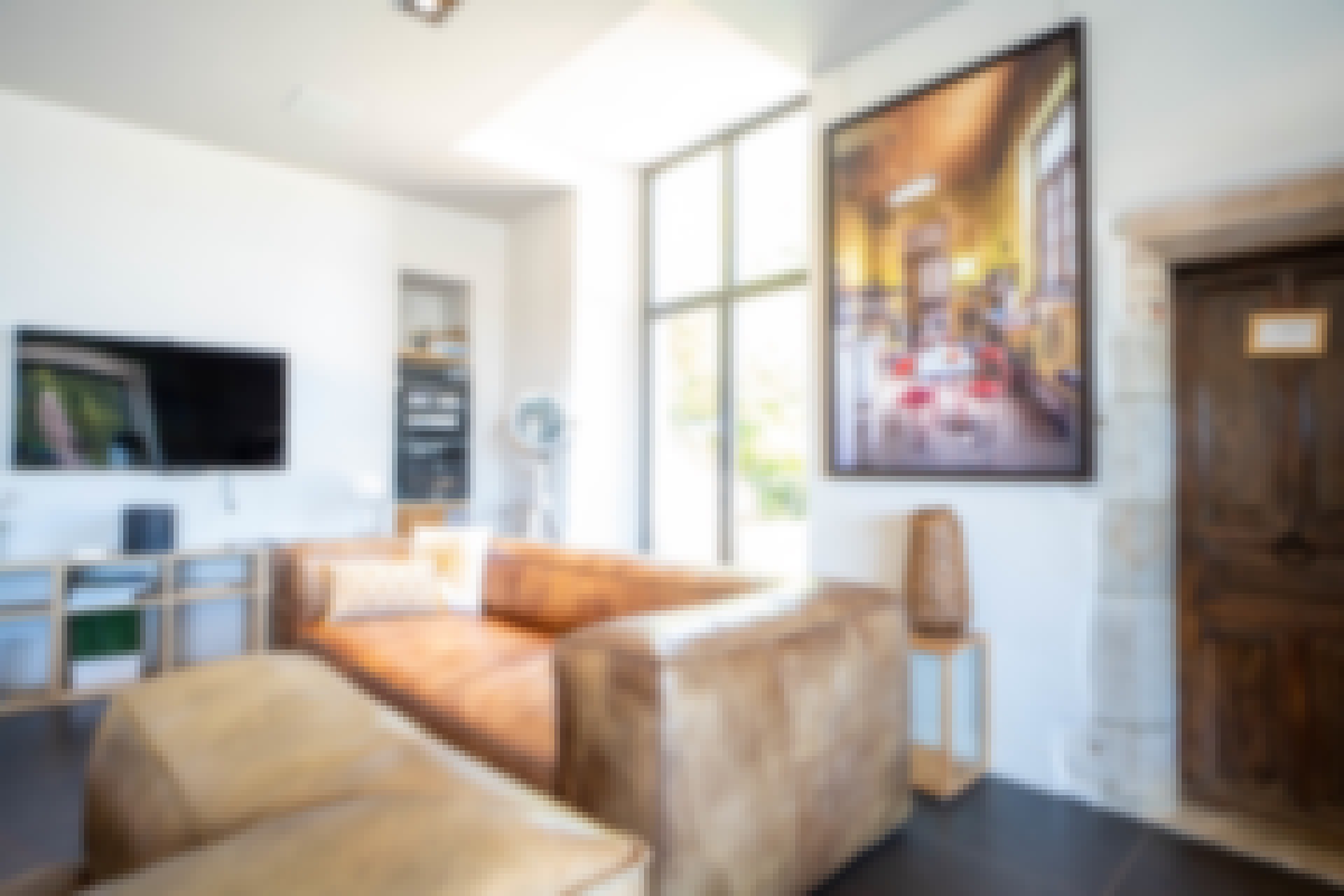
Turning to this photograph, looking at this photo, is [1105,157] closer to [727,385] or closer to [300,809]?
[727,385]

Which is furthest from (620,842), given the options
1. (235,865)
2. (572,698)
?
(572,698)

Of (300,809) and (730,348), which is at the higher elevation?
(730,348)

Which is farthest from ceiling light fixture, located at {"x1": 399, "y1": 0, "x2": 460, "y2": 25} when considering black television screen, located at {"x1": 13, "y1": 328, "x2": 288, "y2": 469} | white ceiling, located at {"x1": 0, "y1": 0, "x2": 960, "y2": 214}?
black television screen, located at {"x1": 13, "y1": 328, "x2": 288, "y2": 469}

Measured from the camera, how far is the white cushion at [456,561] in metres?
3.04

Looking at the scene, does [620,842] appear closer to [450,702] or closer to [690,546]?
[450,702]

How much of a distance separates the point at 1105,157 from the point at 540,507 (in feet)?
11.3

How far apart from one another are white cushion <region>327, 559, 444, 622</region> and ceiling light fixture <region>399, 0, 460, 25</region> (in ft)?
7.68

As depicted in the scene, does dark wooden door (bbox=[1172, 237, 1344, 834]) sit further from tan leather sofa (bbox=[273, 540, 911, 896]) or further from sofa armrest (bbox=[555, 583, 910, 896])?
sofa armrest (bbox=[555, 583, 910, 896])

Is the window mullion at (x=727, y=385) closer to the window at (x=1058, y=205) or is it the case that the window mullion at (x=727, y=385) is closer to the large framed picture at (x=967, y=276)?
the large framed picture at (x=967, y=276)

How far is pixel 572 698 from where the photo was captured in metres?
1.38

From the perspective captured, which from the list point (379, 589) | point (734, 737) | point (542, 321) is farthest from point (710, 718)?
point (542, 321)

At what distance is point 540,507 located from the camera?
4305mm

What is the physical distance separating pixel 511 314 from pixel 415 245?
825 mm

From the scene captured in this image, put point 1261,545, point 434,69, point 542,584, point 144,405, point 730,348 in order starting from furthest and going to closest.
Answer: point 730,348
point 144,405
point 434,69
point 542,584
point 1261,545
